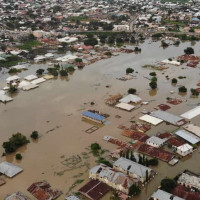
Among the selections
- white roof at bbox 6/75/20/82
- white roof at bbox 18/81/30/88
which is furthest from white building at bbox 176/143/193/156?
white roof at bbox 6/75/20/82

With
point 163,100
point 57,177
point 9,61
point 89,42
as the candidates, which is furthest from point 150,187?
point 89,42

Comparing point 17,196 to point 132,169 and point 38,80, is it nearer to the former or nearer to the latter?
point 132,169

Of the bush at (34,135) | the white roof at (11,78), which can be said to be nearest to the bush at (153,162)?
the bush at (34,135)

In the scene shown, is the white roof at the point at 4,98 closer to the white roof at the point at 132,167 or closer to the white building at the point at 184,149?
the white roof at the point at 132,167

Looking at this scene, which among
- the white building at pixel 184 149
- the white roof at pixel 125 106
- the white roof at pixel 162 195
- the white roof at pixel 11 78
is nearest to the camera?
the white roof at pixel 162 195

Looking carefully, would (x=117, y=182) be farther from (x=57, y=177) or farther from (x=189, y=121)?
(x=189, y=121)

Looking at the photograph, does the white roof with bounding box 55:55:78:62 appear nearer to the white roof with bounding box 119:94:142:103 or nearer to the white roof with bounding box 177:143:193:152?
the white roof with bounding box 119:94:142:103
